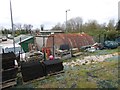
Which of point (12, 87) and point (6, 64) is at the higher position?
point (6, 64)

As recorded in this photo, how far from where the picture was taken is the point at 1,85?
7223mm

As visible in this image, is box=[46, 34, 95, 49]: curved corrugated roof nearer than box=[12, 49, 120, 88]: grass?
No

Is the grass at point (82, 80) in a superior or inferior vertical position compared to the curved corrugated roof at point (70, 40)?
inferior

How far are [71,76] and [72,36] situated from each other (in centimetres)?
1324

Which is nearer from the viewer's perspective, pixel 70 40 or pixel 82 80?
pixel 82 80

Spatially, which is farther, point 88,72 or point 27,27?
point 27,27

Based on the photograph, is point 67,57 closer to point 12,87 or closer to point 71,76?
point 71,76

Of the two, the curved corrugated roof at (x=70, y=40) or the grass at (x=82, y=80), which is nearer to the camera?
the grass at (x=82, y=80)

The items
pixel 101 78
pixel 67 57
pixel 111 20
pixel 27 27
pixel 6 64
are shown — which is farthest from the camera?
pixel 111 20

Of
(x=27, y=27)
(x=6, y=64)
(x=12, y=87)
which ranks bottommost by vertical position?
(x=12, y=87)

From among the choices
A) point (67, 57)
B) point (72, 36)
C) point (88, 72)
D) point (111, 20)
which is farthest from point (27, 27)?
point (88, 72)

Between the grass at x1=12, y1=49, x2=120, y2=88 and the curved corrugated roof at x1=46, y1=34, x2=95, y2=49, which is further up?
the curved corrugated roof at x1=46, y1=34, x2=95, y2=49

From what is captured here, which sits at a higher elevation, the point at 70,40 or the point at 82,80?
the point at 70,40

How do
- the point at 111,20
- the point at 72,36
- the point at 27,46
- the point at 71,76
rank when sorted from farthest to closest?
the point at 111,20 < the point at 72,36 < the point at 27,46 < the point at 71,76
